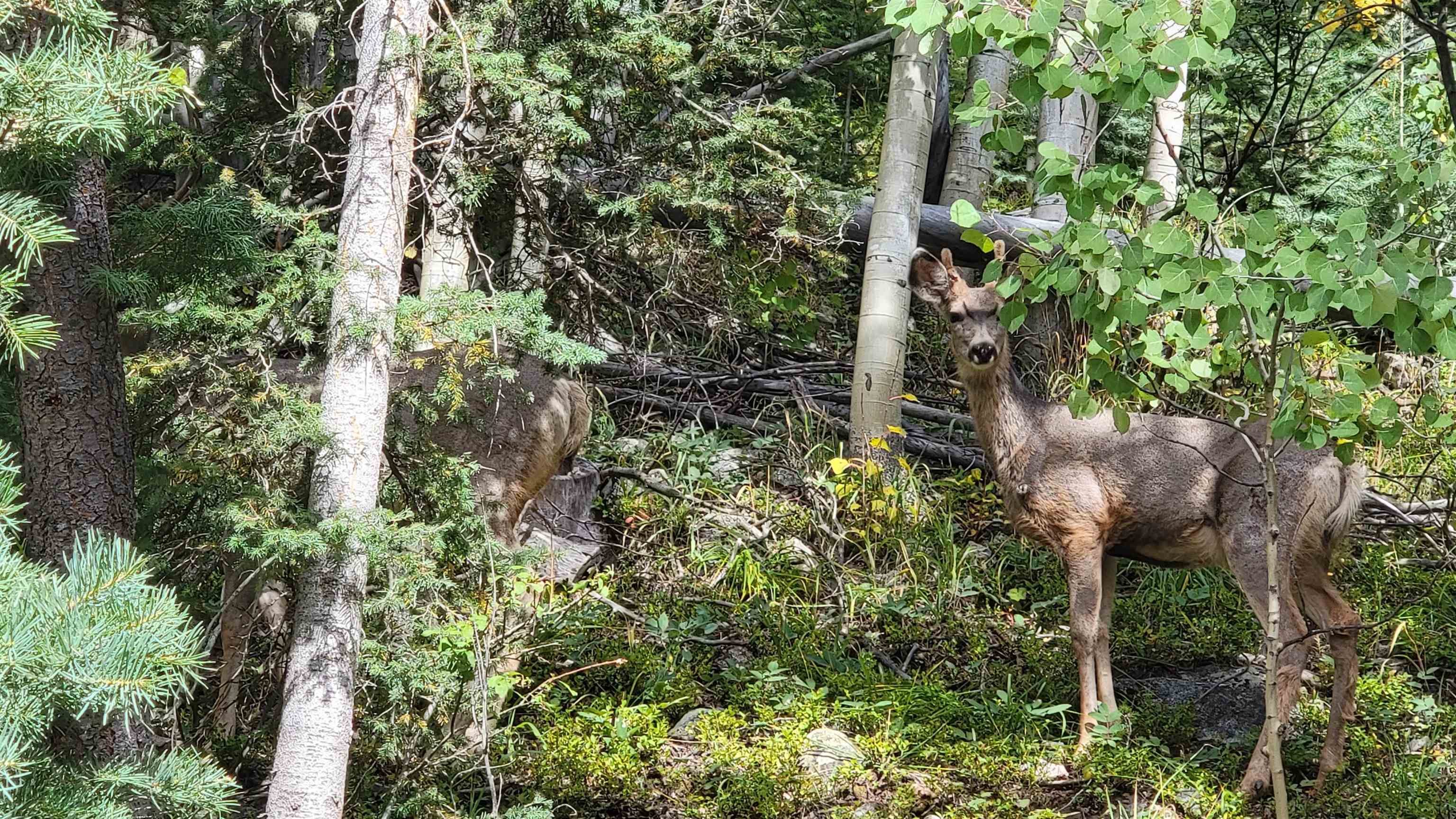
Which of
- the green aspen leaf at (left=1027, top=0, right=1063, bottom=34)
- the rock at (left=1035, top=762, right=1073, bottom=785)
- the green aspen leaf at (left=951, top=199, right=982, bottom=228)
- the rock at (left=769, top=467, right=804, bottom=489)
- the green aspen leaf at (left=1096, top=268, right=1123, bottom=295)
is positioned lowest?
the rock at (left=1035, top=762, right=1073, bottom=785)

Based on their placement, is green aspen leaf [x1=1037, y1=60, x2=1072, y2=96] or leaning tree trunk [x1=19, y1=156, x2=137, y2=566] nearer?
leaning tree trunk [x1=19, y1=156, x2=137, y2=566]

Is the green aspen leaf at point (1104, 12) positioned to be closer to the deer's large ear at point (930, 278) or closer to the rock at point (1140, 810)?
the deer's large ear at point (930, 278)

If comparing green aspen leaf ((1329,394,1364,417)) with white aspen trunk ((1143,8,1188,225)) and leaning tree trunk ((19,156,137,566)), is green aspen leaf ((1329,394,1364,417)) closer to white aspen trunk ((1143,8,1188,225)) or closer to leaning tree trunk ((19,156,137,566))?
leaning tree trunk ((19,156,137,566))

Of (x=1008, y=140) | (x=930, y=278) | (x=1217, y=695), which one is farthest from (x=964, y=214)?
(x=1217, y=695)

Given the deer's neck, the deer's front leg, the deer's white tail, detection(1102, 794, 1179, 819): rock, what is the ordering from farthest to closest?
the deer's neck
the deer's front leg
the deer's white tail
detection(1102, 794, 1179, 819): rock

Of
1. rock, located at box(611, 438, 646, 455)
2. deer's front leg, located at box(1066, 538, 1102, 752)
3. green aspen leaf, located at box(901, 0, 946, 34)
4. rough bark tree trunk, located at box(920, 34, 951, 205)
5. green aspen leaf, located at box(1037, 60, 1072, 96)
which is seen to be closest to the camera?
green aspen leaf, located at box(901, 0, 946, 34)

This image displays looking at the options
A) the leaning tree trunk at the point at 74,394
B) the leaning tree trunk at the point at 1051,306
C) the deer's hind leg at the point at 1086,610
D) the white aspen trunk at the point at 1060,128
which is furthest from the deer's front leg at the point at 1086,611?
the leaning tree trunk at the point at 74,394

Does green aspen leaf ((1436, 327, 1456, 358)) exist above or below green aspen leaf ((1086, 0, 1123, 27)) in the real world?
below

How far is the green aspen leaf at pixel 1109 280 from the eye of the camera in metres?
4.35

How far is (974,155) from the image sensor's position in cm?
1049

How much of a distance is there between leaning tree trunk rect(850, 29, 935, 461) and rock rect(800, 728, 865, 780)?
2727 millimetres

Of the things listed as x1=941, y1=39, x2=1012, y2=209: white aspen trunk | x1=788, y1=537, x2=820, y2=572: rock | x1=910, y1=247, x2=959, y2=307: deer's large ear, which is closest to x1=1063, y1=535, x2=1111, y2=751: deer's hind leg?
x1=910, y1=247, x2=959, y2=307: deer's large ear

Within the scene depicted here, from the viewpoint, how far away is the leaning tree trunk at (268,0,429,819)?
4621 mm

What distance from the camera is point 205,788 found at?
11.3ft
